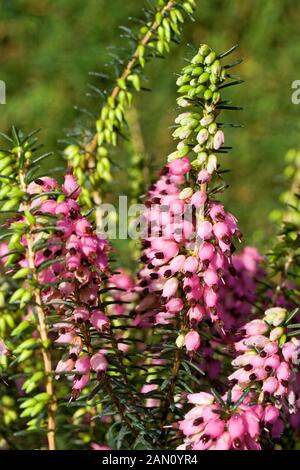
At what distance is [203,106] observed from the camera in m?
2.13

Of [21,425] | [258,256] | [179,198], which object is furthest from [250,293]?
[21,425]

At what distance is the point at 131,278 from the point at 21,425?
2.45 feet

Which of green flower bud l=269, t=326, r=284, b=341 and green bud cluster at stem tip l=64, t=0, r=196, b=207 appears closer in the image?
green flower bud l=269, t=326, r=284, b=341

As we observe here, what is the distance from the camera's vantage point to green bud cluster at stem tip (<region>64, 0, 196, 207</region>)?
2.78m

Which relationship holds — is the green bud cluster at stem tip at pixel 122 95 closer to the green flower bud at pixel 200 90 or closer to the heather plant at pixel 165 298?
the heather plant at pixel 165 298

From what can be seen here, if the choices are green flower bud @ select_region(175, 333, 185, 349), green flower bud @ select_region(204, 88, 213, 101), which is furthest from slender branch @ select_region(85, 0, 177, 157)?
green flower bud @ select_region(175, 333, 185, 349)

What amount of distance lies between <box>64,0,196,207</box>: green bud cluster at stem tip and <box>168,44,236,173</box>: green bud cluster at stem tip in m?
0.67

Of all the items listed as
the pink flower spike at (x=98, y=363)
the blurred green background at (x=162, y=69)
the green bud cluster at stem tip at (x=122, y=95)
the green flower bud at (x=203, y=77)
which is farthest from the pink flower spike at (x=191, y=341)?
the blurred green background at (x=162, y=69)

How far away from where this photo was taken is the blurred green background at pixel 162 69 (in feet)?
25.9

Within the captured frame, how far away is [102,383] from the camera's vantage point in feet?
7.04

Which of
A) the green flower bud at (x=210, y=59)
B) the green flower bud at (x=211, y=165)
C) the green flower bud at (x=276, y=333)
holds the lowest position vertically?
the green flower bud at (x=276, y=333)

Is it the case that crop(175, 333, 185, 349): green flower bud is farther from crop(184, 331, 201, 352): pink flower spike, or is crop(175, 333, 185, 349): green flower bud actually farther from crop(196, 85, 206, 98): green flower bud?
crop(196, 85, 206, 98): green flower bud

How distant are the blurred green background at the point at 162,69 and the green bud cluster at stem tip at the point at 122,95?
4.70 meters

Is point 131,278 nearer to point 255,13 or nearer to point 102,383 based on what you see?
point 102,383
